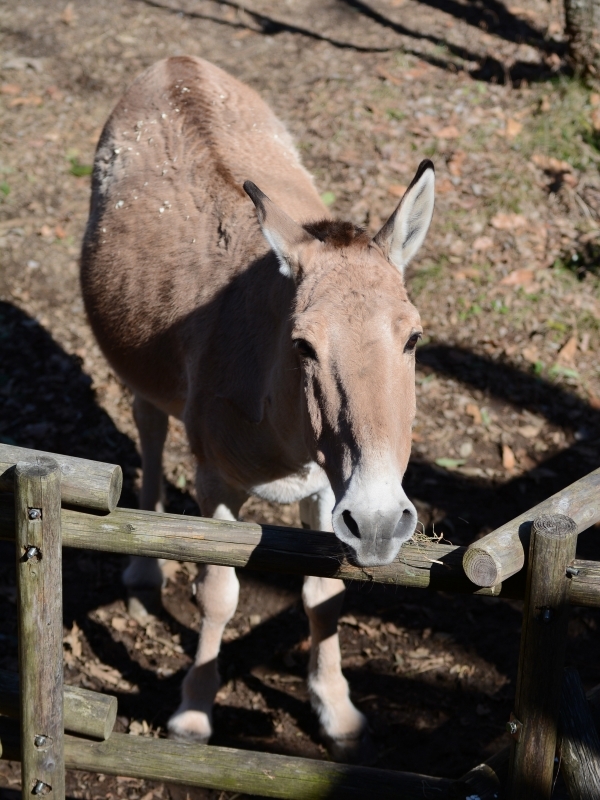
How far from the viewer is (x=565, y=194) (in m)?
8.35

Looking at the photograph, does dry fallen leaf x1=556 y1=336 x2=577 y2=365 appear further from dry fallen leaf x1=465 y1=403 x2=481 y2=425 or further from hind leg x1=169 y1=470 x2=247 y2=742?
hind leg x1=169 y1=470 x2=247 y2=742

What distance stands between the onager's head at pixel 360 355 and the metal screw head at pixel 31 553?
1062 mm

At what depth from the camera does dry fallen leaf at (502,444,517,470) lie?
6230 millimetres

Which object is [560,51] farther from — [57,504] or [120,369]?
[57,504]

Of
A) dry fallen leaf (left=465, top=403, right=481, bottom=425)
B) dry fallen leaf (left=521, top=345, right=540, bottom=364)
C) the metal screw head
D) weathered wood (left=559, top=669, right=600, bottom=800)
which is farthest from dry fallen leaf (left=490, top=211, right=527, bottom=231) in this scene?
the metal screw head

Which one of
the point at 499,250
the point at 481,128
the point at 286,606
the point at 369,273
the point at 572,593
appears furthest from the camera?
the point at 481,128

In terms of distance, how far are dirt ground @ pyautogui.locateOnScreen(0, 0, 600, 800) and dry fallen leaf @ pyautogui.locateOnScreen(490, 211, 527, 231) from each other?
0.02 m

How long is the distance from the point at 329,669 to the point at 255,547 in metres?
1.88

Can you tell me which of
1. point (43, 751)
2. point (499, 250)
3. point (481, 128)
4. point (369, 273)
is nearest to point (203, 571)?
point (43, 751)

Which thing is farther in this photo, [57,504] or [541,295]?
[541,295]

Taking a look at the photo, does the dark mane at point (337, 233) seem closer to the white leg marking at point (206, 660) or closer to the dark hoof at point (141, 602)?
the white leg marking at point (206, 660)

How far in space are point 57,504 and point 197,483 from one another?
1647 mm

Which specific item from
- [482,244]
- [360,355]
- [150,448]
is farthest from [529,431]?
[360,355]

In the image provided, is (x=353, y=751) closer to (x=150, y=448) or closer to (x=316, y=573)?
(x=316, y=573)
